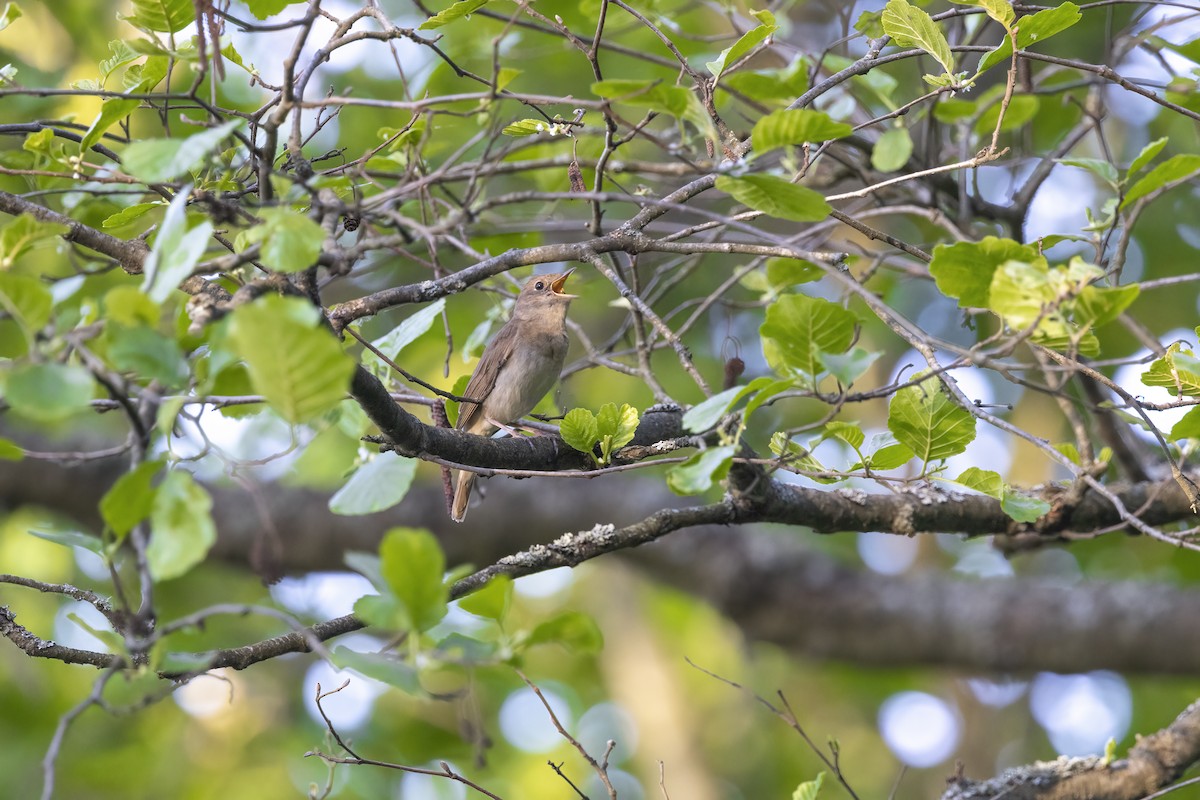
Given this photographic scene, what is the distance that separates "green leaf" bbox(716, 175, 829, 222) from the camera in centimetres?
192

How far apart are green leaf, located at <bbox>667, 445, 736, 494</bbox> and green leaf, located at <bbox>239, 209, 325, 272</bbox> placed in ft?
2.53

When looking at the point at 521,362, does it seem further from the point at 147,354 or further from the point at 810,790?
the point at 147,354

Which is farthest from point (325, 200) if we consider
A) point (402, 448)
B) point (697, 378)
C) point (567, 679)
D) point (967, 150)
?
point (567, 679)

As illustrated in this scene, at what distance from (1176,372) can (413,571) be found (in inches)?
72.5

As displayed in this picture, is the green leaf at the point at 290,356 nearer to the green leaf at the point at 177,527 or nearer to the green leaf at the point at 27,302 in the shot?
the green leaf at the point at 177,527

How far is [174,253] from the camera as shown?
1586mm

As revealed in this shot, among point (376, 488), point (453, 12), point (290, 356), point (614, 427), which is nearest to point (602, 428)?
point (614, 427)

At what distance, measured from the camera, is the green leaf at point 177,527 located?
4.86 feet

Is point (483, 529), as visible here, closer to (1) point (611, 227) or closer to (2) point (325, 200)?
(1) point (611, 227)

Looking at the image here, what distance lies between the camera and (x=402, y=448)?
98.3 inches

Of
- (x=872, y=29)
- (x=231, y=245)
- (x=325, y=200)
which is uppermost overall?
(x=872, y=29)

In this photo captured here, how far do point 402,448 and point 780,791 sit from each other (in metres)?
9.38

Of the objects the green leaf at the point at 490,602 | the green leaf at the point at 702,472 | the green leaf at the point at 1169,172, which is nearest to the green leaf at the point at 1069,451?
the green leaf at the point at 1169,172

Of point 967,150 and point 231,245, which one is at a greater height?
point 967,150
